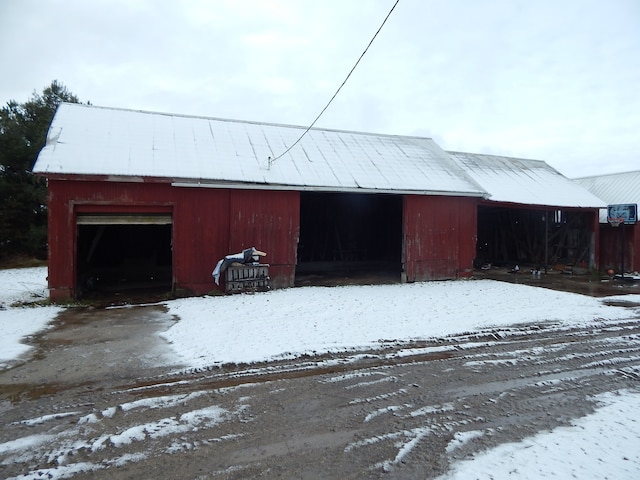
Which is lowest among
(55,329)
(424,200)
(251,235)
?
(55,329)

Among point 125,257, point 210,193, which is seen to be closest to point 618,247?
point 210,193

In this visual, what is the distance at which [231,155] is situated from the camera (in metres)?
13.2

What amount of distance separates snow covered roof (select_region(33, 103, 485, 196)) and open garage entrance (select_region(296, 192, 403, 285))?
105 inches

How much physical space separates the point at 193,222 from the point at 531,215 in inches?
671

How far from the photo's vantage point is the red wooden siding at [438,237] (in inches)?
559

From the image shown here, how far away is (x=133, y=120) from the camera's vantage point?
13.8 metres

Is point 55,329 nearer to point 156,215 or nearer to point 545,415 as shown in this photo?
point 156,215

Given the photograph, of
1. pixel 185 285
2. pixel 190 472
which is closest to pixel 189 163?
pixel 185 285

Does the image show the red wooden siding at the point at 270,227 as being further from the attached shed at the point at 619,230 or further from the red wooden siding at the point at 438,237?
the attached shed at the point at 619,230

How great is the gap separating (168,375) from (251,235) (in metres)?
7.17

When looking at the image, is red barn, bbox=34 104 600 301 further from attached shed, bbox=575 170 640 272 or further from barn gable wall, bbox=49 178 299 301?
attached shed, bbox=575 170 640 272

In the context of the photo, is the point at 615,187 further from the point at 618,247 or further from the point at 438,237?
the point at 438,237

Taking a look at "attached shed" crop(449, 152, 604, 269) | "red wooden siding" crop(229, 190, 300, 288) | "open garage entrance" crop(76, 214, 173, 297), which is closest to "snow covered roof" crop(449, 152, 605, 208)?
"attached shed" crop(449, 152, 604, 269)

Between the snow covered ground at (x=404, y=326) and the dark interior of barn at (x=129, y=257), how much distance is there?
221 centimetres
